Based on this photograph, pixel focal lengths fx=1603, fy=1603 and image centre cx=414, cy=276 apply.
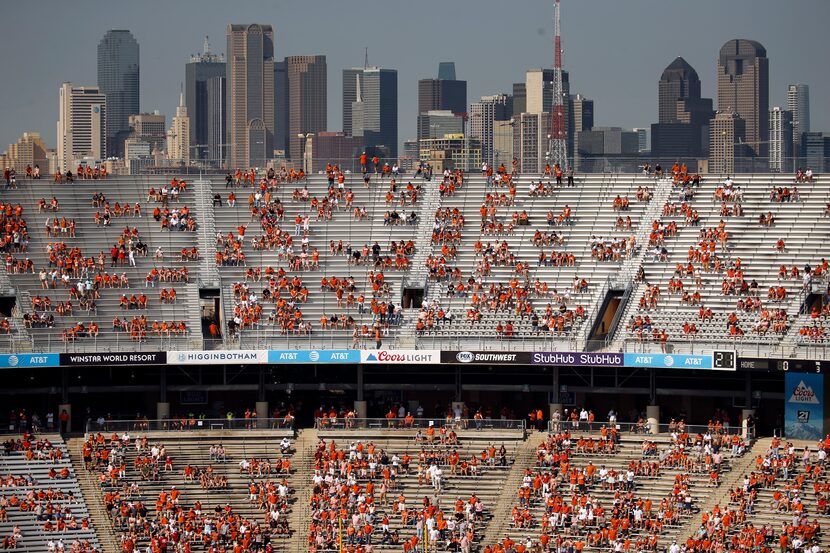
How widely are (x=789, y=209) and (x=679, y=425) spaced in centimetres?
1187

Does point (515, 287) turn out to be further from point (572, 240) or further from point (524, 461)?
point (524, 461)

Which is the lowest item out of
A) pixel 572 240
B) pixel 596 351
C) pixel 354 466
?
pixel 354 466

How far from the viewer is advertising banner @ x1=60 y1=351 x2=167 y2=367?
56406 mm

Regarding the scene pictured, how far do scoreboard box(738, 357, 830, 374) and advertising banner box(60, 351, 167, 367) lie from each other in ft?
66.8

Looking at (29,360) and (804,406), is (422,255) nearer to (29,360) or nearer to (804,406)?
(29,360)

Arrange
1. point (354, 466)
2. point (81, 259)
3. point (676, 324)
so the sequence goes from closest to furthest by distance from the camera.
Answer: point (354, 466) < point (676, 324) < point (81, 259)

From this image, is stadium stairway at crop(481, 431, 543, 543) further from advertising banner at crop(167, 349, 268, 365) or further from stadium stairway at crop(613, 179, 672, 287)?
advertising banner at crop(167, 349, 268, 365)

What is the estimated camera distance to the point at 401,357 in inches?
2258

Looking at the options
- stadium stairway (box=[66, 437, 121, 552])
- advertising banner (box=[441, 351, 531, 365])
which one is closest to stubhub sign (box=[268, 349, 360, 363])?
advertising banner (box=[441, 351, 531, 365])

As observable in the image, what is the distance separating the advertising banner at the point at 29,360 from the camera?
56.1 meters

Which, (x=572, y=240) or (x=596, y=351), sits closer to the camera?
(x=596, y=351)

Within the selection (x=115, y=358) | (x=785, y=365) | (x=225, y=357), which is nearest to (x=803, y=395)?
(x=785, y=365)

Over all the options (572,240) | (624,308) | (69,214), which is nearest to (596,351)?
(624,308)

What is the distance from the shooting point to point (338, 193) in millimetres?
66875
